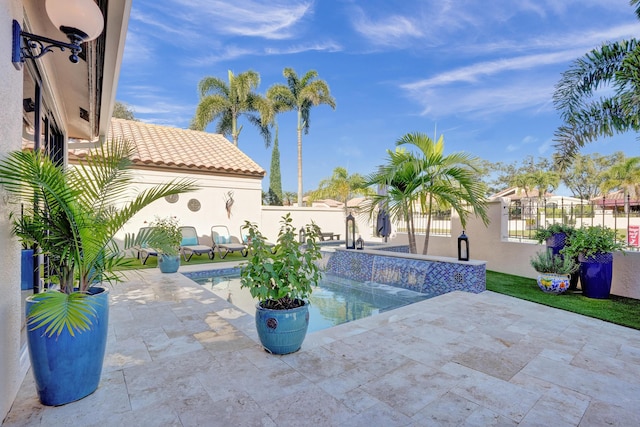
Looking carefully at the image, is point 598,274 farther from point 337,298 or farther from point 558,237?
point 337,298

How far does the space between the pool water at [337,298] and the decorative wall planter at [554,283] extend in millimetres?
2053

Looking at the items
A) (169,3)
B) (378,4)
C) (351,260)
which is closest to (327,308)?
(351,260)

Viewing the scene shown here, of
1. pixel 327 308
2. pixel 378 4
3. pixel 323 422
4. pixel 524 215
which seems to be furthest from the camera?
pixel 378 4

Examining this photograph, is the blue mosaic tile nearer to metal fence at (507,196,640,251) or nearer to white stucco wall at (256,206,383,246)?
metal fence at (507,196,640,251)

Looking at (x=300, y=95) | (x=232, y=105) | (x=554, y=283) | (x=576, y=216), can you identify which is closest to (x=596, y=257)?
(x=554, y=283)

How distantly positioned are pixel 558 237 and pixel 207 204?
10773mm

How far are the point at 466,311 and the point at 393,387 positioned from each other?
8.75 feet

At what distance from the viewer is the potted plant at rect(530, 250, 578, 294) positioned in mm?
5750

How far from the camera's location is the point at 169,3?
25.2 feet

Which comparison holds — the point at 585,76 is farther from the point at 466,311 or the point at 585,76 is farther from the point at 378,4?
the point at 378,4

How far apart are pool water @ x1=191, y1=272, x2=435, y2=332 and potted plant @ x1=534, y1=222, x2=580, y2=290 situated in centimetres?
268

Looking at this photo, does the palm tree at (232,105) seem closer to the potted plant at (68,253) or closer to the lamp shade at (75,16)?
the lamp shade at (75,16)

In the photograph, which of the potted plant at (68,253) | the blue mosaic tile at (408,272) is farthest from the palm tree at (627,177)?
the potted plant at (68,253)

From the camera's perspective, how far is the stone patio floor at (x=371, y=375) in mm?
2271
